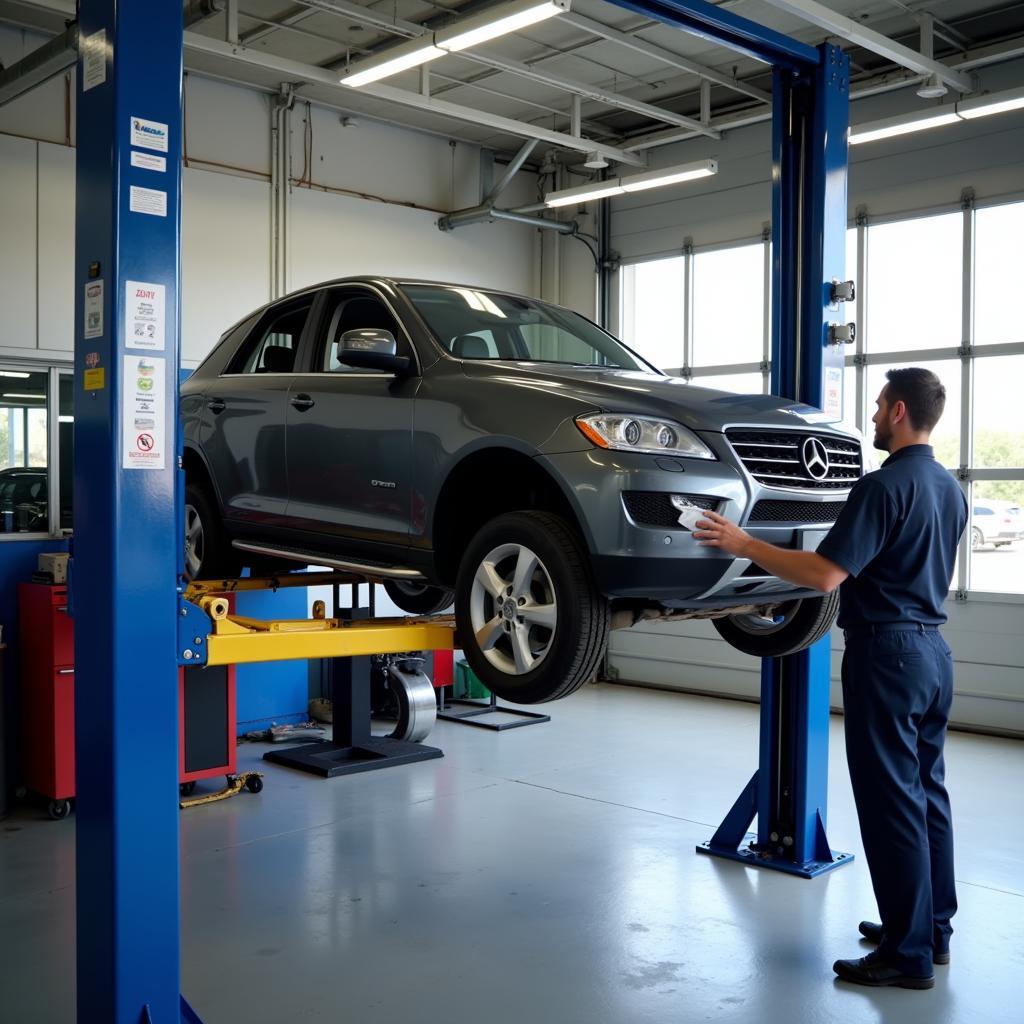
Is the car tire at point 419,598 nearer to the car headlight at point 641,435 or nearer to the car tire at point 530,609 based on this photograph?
the car tire at point 530,609

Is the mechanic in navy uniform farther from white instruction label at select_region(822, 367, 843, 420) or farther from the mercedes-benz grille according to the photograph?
A: white instruction label at select_region(822, 367, 843, 420)

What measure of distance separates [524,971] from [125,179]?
3089 mm

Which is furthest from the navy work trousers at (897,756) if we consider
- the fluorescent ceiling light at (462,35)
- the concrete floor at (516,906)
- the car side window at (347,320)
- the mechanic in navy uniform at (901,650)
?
the fluorescent ceiling light at (462,35)

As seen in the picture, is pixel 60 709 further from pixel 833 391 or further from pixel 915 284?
pixel 915 284

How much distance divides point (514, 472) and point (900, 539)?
1.34 m

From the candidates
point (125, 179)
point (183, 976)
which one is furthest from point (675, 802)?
point (125, 179)

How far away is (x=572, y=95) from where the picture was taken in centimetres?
973

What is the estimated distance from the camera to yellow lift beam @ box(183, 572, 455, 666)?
3391 millimetres

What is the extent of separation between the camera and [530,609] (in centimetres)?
358

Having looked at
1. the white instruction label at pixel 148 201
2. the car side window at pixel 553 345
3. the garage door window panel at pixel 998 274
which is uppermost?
the garage door window panel at pixel 998 274

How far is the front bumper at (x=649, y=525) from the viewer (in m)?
3.38

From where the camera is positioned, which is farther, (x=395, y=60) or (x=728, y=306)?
(x=728, y=306)

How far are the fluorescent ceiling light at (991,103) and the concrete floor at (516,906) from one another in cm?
436

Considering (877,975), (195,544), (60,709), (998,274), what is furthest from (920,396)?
(998,274)
